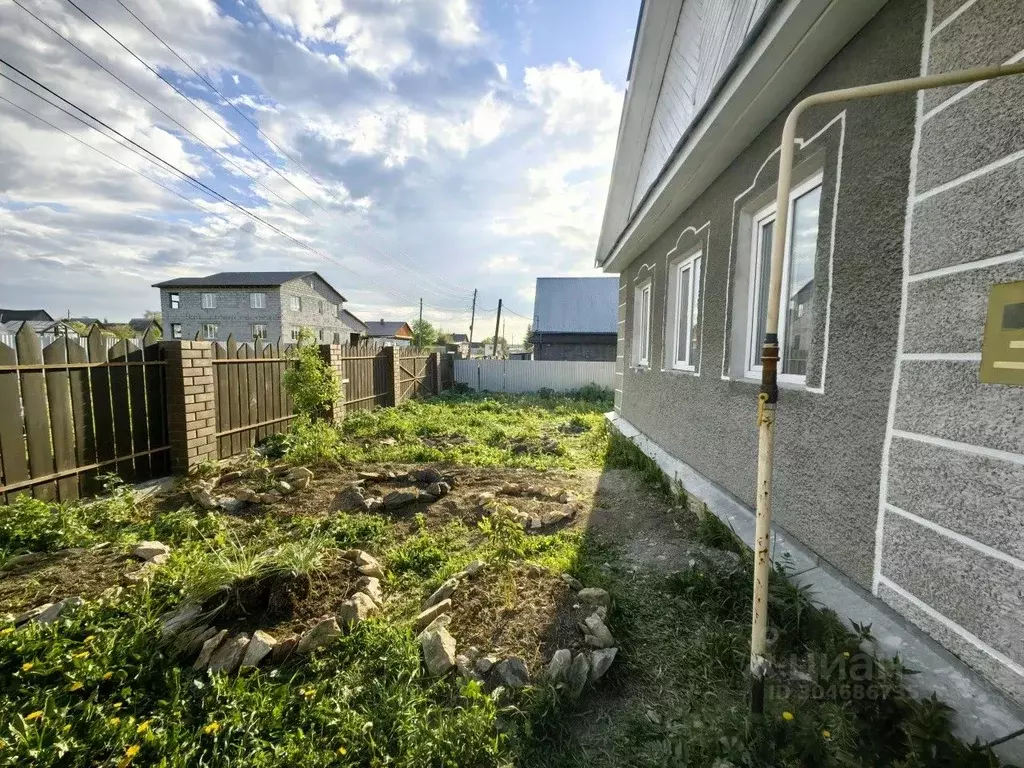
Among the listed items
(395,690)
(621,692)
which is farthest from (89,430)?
(621,692)

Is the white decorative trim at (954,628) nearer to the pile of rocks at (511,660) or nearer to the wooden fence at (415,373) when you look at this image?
the pile of rocks at (511,660)

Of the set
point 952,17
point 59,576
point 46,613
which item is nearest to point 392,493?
point 59,576

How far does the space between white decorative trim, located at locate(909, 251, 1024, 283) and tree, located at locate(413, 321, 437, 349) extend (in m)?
40.7

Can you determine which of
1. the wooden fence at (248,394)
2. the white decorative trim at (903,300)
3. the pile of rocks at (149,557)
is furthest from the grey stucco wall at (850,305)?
the wooden fence at (248,394)

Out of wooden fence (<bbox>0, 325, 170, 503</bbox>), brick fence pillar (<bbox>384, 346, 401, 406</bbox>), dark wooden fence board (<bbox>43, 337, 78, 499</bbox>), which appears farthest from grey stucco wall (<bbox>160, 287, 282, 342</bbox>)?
dark wooden fence board (<bbox>43, 337, 78, 499</bbox>)

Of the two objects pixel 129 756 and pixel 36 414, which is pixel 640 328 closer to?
pixel 129 756

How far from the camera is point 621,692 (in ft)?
6.46

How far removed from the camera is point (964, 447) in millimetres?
1479

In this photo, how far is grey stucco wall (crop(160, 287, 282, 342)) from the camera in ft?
112

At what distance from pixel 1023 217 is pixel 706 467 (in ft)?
9.66

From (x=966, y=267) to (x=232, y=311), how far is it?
4077 cm

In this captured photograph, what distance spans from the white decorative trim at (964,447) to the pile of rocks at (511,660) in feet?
5.12

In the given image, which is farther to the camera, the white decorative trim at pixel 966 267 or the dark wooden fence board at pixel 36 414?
the dark wooden fence board at pixel 36 414

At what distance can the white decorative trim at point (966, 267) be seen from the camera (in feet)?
4.43
